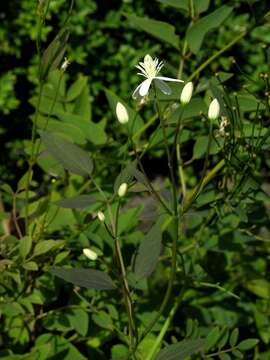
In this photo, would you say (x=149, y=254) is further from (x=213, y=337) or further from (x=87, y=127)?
(x=87, y=127)

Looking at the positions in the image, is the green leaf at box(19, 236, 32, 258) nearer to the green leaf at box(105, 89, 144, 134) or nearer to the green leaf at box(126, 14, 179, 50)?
the green leaf at box(105, 89, 144, 134)

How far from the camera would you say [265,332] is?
7.50 ft

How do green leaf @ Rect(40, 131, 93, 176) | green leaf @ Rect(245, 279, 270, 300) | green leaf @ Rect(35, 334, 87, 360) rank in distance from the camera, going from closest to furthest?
1. green leaf @ Rect(40, 131, 93, 176)
2. green leaf @ Rect(35, 334, 87, 360)
3. green leaf @ Rect(245, 279, 270, 300)

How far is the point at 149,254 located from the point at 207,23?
70 cm

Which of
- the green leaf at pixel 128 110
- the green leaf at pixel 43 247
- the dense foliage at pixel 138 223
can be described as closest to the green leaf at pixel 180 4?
the dense foliage at pixel 138 223

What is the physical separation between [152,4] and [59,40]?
2.53m

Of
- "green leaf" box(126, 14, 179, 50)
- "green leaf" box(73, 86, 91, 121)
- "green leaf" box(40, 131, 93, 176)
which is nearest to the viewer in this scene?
"green leaf" box(40, 131, 93, 176)

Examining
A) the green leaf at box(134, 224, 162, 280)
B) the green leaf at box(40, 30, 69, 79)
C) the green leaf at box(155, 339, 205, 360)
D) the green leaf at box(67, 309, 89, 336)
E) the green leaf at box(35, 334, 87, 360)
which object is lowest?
the green leaf at box(35, 334, 87, 360)

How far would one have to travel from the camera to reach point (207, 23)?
1814mm

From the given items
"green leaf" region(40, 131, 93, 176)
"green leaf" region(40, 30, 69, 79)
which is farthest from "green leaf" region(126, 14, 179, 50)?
"green leaf" region(40, 131, 93, 176)

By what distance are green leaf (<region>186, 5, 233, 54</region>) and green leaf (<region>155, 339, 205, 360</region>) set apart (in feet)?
2.68

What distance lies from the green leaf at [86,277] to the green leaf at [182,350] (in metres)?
0.17

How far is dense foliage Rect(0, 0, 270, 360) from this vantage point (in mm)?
1460

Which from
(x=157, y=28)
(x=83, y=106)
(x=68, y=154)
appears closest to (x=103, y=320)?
(x=68, y=154)
